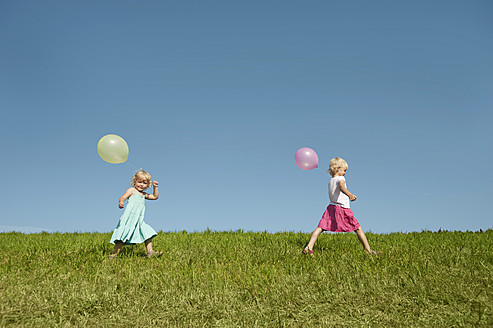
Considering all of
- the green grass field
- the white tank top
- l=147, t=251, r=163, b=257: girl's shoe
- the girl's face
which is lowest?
the green grass field

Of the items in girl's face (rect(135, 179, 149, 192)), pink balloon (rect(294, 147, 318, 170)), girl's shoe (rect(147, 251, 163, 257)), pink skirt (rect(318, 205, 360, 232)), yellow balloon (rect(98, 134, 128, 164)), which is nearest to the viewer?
pink skirt (rect(318, 205, 360, 232))

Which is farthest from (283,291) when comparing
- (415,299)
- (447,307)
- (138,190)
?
(138,190)

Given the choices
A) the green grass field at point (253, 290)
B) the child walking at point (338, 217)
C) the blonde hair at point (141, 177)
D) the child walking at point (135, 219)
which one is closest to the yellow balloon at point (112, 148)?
the blonde hair at point (141, 177)

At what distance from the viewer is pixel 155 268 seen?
637cm

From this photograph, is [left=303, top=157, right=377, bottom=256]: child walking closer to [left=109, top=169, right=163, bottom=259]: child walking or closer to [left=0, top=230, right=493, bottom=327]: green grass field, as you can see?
[left=0, top=230, right=493, bottom=327]: green grass field

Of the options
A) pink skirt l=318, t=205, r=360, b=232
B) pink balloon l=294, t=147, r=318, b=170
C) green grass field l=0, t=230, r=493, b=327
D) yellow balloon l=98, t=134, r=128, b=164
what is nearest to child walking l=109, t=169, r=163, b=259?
green grass field l=0, t=230, r=493, b=327

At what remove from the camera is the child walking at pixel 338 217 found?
7.20 meters

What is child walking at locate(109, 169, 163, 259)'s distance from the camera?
7.28 m

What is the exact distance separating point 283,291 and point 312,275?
784 millimetres

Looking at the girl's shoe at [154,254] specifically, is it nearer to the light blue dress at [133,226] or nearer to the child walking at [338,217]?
the light blue dress at [133,226]

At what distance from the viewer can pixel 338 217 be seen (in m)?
7.25

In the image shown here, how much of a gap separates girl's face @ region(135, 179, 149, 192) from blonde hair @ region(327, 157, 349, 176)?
4118 mm

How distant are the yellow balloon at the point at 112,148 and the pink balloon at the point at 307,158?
3942mm

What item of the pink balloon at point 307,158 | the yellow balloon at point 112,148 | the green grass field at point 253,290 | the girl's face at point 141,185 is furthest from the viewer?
the pink balloon at point 307,158
